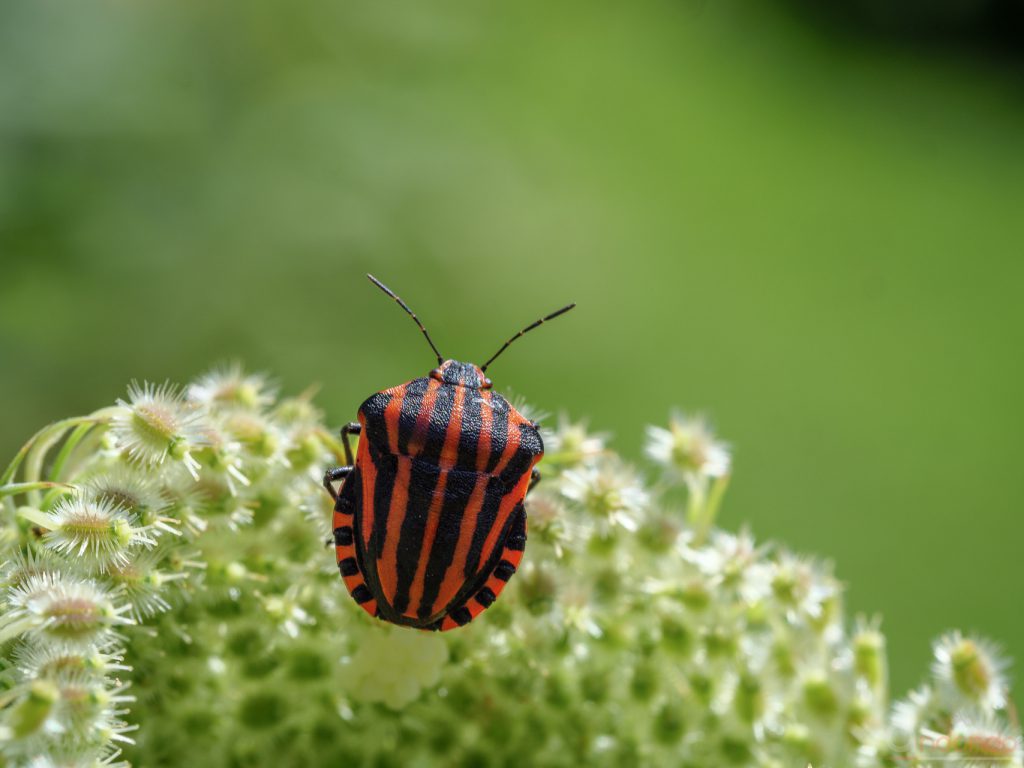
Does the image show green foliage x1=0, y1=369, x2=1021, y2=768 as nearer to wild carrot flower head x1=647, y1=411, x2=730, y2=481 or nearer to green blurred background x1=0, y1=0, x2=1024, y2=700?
wild carrot flower head x1=647, y1=411, x2=730, y2=481

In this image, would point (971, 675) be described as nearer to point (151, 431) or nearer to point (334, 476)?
point (334, 476)

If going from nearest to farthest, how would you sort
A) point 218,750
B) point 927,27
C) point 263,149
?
point 218,750
point 263,149
point 927,27

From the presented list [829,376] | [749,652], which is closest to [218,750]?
[749,652]

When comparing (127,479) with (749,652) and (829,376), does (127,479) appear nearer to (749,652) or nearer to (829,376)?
A: (749,652)

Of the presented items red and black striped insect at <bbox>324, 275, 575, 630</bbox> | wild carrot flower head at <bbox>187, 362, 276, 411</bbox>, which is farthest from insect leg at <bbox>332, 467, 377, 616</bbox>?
wild carrot flower head at <bbox>187, 362, 276, 411</bbox>

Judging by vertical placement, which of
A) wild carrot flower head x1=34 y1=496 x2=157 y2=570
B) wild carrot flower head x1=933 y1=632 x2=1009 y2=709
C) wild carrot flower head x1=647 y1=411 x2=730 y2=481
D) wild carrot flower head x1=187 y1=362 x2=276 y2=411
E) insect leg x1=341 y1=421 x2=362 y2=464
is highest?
wild carrot flower head x1=647 y1=411 x2=730 y2=481

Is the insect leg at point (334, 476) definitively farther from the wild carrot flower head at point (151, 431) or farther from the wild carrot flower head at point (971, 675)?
the wild carrot flower head at point (971, 675)
